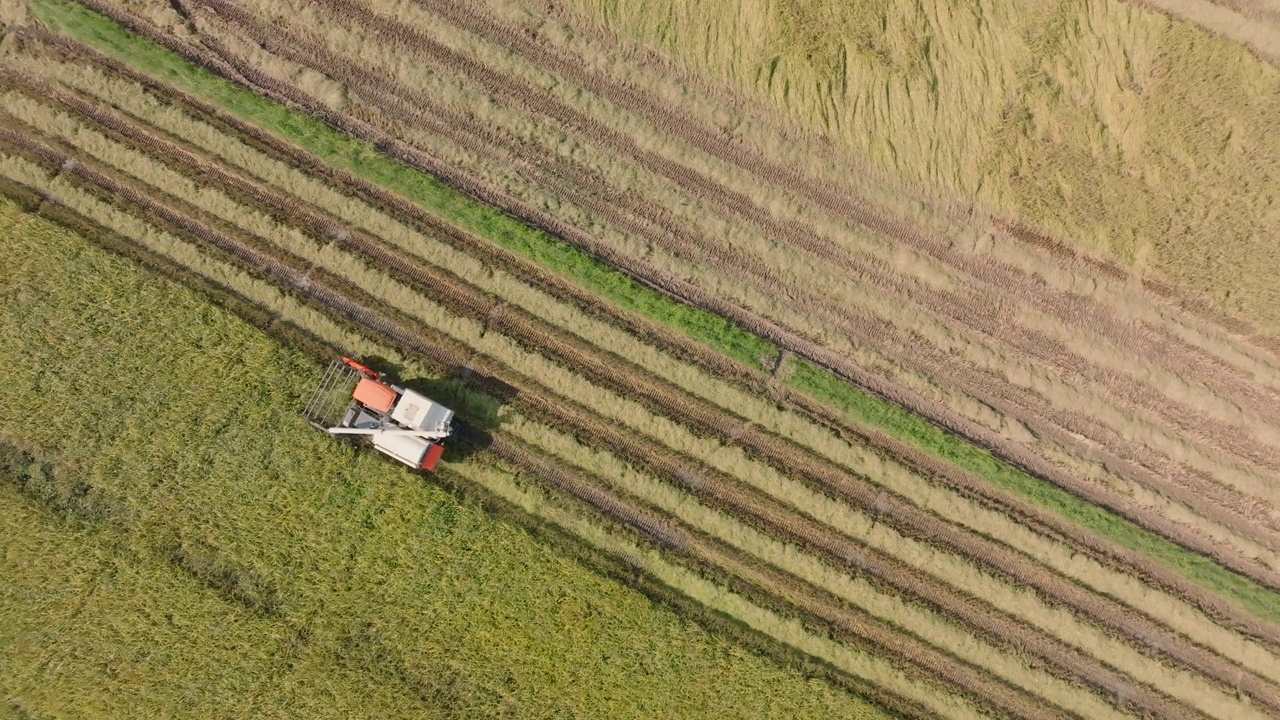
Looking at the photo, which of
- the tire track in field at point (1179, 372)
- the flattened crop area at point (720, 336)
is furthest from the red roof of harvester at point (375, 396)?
the tire track in field at point (1179, 372)

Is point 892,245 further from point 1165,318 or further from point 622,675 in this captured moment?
point 622,675

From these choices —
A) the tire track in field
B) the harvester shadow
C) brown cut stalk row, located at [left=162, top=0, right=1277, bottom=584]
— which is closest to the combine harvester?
the harvester shadow

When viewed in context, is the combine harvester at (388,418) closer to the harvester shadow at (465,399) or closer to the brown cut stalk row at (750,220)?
the harvester shadow at (465,399)

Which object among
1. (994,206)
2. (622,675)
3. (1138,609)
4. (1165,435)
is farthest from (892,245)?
(622,675)

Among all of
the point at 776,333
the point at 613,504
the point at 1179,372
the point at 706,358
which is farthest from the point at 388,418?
the point at 1179,372

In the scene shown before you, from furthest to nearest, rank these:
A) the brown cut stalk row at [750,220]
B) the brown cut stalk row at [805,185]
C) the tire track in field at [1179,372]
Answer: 1. the tire track in field at [1179,372]
2. the brown cut stalk row at [805,185]
3. the brown cut stalk row at [750,220]

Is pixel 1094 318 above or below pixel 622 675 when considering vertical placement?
above
